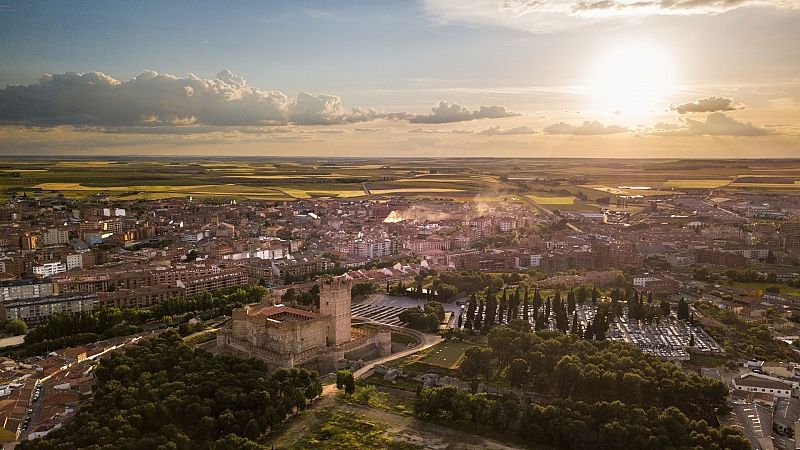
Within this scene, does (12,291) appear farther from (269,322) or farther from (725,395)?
(725,395)

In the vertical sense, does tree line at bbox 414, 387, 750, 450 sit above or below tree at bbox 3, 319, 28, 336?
above

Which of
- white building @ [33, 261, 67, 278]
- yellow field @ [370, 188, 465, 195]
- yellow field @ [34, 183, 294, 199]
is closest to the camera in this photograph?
white building @ [33, 261, 67, 278]

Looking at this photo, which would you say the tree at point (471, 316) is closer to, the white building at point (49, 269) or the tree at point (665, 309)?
the tree at point (665, 309)

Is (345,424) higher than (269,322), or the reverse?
(269,322)

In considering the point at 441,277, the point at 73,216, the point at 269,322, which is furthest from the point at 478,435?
the point at 73,216

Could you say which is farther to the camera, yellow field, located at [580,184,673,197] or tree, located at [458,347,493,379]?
yellow field, located at [580,184,673,197]

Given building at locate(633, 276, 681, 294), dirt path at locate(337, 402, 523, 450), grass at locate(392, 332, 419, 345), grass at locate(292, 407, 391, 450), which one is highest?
building at locate(633, 276, 681, 294)

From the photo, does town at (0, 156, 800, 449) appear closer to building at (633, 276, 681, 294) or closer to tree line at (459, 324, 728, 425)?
building at (633, 276, 681, 294)

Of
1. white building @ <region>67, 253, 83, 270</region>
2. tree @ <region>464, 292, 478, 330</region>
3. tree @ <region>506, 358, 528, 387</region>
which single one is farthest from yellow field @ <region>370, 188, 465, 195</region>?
tree @ <region>506, 358, 528, 387</region>
